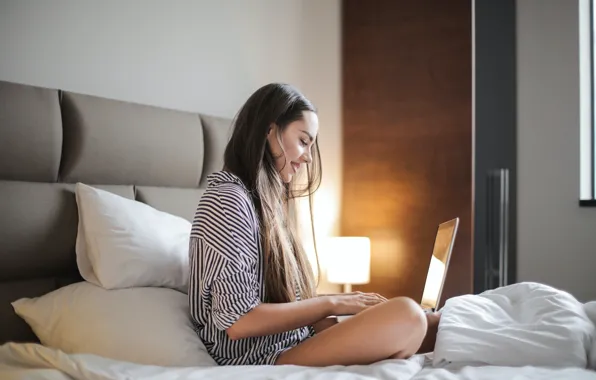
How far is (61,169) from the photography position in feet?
6.81

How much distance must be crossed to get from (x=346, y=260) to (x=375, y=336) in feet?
6.18

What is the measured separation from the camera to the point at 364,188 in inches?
153

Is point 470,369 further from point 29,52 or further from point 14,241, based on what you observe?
point 29,52

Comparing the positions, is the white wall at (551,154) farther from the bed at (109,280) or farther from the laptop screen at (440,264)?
the bed at (109,280)

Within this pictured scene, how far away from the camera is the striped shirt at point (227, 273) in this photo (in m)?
1.67

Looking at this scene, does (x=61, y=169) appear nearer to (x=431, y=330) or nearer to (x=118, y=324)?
(x=118, y=324)

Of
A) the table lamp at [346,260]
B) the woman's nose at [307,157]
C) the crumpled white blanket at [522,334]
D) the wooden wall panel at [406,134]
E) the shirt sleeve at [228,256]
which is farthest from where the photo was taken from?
the wooden wall panel at [406,134]

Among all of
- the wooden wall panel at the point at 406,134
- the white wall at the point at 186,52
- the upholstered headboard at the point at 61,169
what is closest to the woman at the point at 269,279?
the upholstered headboard at the point at 61,169

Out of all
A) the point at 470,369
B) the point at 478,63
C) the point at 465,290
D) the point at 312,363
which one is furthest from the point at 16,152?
the point at 478,63

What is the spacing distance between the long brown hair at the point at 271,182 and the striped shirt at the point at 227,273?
40 mm

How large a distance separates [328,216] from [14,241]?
2.16m

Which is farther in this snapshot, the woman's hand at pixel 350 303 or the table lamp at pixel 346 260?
the table lamp at pixel 346 260

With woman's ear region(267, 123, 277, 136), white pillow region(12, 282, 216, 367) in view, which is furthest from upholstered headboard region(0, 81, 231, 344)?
woman's ear region(267, 123, 277, 136)

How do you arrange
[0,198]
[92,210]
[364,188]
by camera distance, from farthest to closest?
[364,188], [92,210], [0,198]
